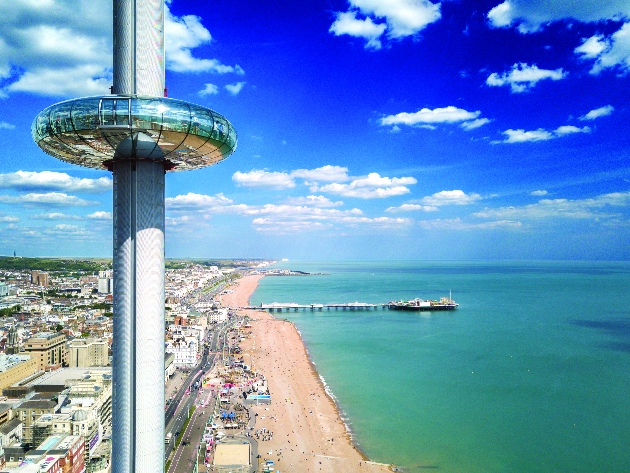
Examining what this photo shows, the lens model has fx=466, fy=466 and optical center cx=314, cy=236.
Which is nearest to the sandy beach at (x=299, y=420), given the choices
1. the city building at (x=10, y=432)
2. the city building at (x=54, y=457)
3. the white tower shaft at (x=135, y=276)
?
the city building at (x=54, y=457)

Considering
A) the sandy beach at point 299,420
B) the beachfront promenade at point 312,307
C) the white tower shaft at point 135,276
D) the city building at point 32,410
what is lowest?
the sandy beach at point 299,420

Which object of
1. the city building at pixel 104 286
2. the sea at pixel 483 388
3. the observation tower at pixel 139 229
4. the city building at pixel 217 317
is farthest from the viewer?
the city building at pixel 104 286

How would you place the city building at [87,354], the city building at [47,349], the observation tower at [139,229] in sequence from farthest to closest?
the city building at [47,349] → the city building at [87,354] → the observation tower at [139,229]

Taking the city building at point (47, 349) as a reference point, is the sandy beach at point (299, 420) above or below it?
below

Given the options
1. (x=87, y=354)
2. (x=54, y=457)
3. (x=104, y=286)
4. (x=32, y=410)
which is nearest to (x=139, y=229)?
(x=54, y=457)

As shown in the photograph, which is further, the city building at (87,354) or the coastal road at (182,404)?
the city building at (87,354)

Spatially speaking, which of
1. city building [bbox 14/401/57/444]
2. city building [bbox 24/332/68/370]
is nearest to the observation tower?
city building [bbox 14/401/57/444]

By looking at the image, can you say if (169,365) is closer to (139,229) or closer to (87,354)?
(87,354)

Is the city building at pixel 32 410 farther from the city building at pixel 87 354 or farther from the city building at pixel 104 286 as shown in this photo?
the city building at pixel 104 286
